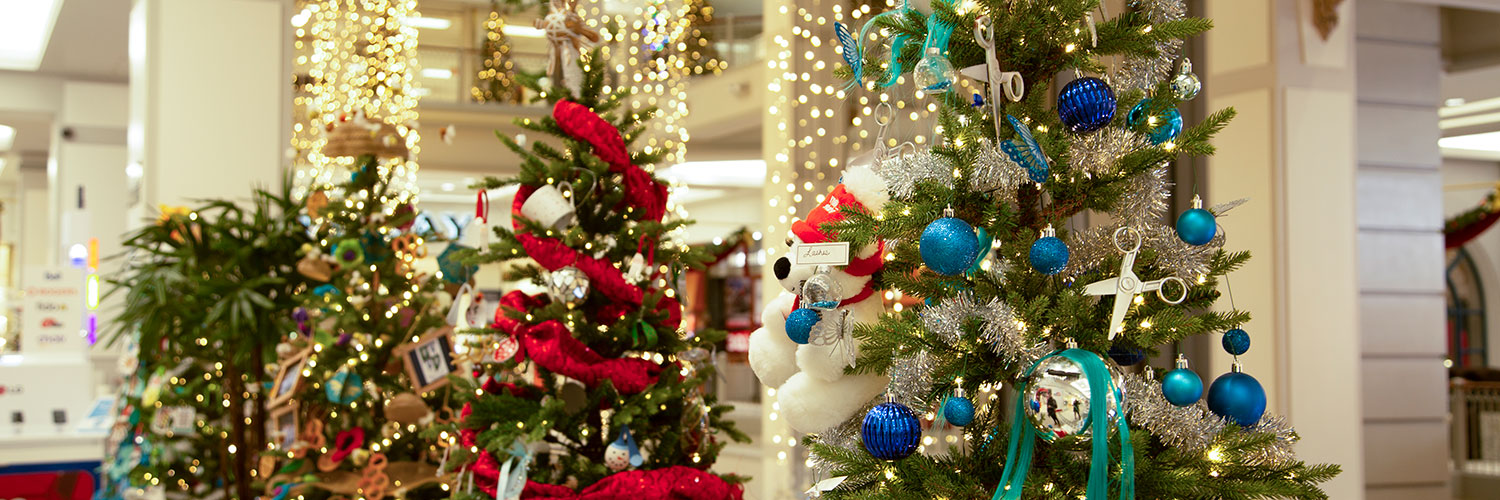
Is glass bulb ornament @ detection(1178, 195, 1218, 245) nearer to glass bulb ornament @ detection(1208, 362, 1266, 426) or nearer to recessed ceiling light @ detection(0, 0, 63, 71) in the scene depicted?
glass bulb ornament @ detection(1208, 362, 1266, 426)

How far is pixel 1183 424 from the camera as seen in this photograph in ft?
4.97

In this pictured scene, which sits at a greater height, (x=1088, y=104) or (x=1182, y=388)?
(x=1088, y=104)

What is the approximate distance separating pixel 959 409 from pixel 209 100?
4.71 meters

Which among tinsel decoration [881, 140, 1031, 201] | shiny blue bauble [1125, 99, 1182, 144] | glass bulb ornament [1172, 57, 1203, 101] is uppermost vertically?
glass bulb ornament [1172, 57, 1203, 101]

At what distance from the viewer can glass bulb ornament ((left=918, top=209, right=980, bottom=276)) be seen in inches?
57.3

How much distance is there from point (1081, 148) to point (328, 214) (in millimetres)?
2870

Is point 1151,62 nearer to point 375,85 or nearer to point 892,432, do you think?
point 892,432

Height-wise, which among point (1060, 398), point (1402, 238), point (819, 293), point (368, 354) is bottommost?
point (368, 354)

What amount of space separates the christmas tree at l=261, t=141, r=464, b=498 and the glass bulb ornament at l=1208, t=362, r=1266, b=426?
8.52 feet

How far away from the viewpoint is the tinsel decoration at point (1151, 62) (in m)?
1.62

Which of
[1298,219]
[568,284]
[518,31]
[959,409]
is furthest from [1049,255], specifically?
[518,31]

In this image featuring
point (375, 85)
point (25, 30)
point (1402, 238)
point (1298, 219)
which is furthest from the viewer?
point (25, 30)

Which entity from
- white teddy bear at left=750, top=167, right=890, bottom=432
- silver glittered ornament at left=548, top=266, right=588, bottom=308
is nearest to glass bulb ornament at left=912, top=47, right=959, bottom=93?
white teddy bear at left=750, top=167, right=890, bottom=432

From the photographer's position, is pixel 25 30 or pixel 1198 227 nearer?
pixel 1198 227
